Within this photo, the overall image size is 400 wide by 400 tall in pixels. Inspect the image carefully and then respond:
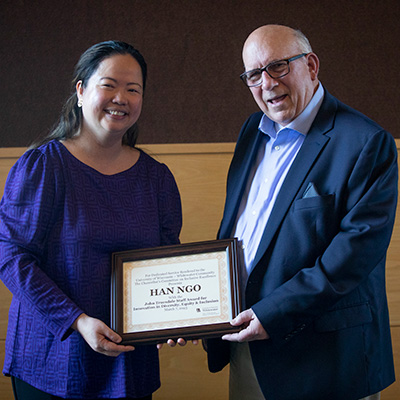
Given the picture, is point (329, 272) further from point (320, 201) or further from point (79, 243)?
point (79, 243)

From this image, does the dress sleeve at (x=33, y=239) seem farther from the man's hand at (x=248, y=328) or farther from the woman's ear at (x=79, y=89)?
the man's hand at (x=248, y=328)

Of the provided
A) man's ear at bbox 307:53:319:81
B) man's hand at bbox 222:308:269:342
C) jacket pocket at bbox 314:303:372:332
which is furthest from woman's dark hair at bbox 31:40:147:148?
jacket pocket at bbox 314:303:372:332

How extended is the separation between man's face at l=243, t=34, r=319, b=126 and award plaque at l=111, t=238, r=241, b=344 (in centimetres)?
46

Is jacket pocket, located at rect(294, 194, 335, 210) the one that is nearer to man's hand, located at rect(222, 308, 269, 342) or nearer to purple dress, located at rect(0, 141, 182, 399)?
man's hand, located at rect(222, 308, 269, 342)

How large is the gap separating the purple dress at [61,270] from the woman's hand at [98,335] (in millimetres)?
28

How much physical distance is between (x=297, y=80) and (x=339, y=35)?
4.08ft

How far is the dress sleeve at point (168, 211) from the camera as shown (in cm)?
156

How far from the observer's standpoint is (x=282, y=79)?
1.44 metres

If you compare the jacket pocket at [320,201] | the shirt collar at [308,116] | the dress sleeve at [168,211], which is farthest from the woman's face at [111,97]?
the jacket pocket at [320,201]

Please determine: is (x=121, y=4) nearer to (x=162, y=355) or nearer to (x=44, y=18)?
(x=44, y=18)

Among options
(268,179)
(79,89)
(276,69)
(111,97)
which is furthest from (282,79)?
(79,89)

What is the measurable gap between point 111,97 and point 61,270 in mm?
545

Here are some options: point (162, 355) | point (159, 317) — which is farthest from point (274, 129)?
point (162, 355)

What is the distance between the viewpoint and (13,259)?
1287 mm
